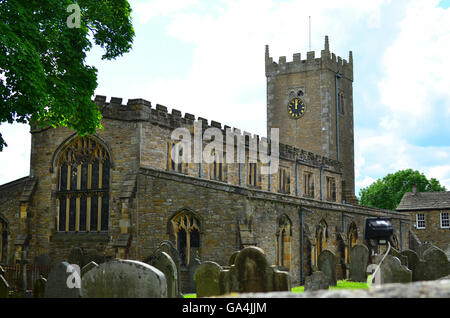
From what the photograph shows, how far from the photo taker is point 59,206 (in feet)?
76.9

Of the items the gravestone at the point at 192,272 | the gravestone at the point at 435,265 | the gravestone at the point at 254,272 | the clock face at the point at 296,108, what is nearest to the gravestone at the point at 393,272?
the gravestone at the point at 435,265

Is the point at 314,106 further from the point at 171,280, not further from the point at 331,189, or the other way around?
the point at 171,280

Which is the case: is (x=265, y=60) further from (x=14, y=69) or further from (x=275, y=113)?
(x=14, y=69)

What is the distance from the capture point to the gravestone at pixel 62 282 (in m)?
9.15

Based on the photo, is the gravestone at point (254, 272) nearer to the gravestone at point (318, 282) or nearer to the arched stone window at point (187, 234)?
the gravestone at point (318, 282)

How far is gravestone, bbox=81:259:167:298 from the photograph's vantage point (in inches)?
304

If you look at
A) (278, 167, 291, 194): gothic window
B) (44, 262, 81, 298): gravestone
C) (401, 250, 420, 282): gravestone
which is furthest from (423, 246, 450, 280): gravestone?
(278, 167, 291, 194): gothic window

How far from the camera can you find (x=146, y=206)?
21062 mm

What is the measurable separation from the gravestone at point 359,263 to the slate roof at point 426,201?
2590 centimetres

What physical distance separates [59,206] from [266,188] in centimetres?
1181

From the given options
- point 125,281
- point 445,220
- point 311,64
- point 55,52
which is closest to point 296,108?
point 311,64

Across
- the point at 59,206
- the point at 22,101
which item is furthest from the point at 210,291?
the point at 59,206

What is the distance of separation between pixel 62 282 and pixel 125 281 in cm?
198
